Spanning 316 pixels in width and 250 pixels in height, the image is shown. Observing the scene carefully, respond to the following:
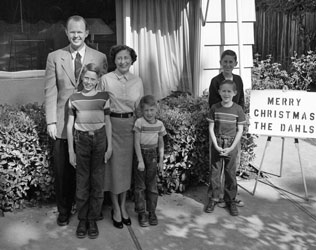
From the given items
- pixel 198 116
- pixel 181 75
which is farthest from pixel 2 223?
pixel 181 75

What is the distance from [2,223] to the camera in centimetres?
401

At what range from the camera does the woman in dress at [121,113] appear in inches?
148

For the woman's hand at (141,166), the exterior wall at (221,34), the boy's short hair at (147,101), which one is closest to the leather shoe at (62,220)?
the woman's hand at (141,166)

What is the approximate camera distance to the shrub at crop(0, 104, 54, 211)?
4.11 metres

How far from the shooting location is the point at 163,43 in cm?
557

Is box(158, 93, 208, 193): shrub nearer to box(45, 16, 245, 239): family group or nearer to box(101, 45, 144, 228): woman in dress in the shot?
box(45, 16, 245, 239): family group

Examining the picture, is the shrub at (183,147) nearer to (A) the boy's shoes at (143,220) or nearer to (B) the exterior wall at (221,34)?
(A) the boy's shoes at (143,220)

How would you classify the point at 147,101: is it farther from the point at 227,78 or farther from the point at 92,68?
the point at 227,78

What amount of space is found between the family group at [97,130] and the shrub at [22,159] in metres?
0.38

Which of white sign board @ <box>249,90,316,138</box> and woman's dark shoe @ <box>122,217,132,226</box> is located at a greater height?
white sign board @ <box>249,90,316,138</box>

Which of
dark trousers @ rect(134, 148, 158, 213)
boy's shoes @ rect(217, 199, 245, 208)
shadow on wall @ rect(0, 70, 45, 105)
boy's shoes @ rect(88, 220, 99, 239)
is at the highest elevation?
shadow on wall @ rect(0, 70, 45, 105)

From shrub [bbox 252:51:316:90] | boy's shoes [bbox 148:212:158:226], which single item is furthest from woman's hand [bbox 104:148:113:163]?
shrub [bbox 252:51:316:90]

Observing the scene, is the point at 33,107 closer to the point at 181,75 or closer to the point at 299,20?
the point at 181,75

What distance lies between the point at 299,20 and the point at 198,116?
8696mm
